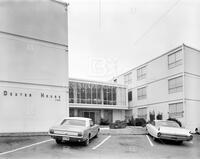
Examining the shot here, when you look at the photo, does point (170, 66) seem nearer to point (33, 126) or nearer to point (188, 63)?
point (188, 63)

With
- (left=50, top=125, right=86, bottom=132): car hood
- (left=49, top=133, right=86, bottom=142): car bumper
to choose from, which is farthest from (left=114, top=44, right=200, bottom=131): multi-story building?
(left=49, top=133, right=86, bottom=142): car bumper

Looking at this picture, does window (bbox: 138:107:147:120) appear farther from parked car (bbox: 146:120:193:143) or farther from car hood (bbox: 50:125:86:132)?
car hood (bbox: 50:125:86:132)

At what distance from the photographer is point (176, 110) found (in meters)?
24.5

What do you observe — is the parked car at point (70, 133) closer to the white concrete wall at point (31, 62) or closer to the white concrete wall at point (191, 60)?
the white concrete wall at point (31, 62)

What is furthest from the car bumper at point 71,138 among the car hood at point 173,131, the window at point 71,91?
the window at point 71,91

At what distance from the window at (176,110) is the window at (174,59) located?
4.10m

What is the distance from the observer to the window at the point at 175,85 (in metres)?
24.2

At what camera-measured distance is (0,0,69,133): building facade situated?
13117 mm

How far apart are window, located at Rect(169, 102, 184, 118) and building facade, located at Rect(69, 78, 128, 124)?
8.55m

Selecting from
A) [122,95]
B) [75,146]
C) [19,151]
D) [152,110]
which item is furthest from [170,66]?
[19,151]

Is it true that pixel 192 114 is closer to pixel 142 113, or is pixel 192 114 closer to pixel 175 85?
pixel 175 85

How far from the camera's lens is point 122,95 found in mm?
33562

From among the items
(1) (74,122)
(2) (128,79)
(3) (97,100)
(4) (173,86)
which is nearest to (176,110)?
(4) (173,86)

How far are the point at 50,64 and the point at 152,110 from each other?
17.0 metres
